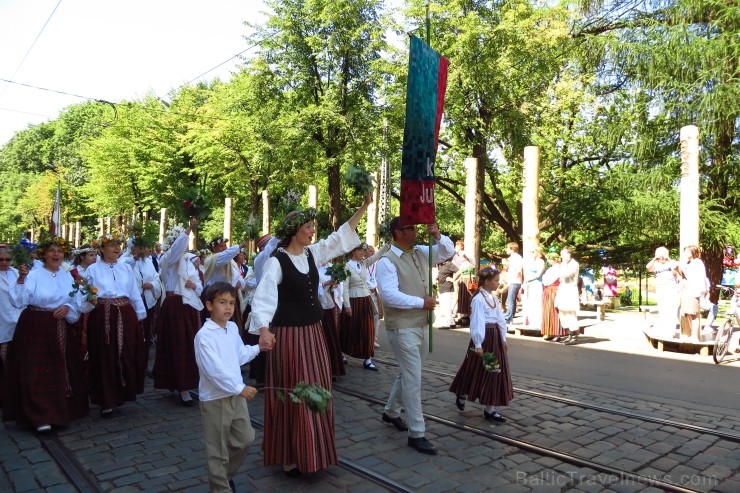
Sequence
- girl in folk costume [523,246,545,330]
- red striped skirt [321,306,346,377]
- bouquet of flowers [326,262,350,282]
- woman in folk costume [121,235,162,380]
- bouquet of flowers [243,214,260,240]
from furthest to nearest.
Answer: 1. girl in folk costume [523,246,545,330]
2. red striped skirt [321,306,346,377]
3. bouquet of flowers [243,214,260,240]
4. bouquet of flowers [326,262,350,282]
5. woman in folk costume [121,235,162,380]

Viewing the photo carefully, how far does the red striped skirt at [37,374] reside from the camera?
18.7ft

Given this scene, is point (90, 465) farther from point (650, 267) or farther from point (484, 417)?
point (650, 267)

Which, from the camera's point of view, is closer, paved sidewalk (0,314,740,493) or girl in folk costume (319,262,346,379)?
paved sidewalk (0,314,740,493)

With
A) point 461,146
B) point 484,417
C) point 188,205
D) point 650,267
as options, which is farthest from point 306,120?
point 484,417

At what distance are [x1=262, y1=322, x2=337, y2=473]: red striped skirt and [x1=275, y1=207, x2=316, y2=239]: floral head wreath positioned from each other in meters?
0.77

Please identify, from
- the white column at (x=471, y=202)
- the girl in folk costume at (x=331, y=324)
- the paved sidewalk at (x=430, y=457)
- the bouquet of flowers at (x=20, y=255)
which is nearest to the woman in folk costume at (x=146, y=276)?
the paved sidewalk at (x=430, y=457)

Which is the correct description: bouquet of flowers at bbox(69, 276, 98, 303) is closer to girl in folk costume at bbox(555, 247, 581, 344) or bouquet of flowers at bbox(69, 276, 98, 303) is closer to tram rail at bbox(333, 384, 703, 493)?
tram rail at bbox(333, 384, 703, 493)

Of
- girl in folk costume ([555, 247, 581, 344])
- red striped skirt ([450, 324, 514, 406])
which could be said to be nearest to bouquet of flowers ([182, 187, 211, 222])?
red striped skirt ([450, 324, 514, 406])

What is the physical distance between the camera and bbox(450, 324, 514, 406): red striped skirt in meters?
5.90

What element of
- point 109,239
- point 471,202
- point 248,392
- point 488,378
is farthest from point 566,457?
point 471,202

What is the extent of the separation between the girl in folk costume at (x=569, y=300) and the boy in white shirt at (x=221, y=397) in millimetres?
8962

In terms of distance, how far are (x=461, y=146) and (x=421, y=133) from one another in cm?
1967

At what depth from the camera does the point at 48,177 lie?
55.6m

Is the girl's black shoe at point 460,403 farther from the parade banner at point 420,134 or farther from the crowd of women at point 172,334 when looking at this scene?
the parade banner at point 420,134
